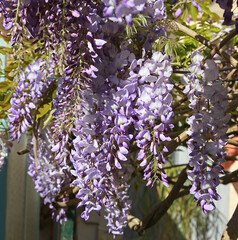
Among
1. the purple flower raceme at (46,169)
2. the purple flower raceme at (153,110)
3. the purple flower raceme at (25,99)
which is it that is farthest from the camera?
the purple flower raceme at (46,169)

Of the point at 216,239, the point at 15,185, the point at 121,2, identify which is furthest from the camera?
the point at 216,239

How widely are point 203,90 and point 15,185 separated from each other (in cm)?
165

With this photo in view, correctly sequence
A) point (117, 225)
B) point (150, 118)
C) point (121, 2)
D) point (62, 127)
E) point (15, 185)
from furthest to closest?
point (15, 185), point (117, 225), point (62, 127), point (150, 118), point (121, 2)

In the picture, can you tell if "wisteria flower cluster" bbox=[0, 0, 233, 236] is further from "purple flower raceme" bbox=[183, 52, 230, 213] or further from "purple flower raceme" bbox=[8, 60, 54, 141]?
"purple flower raceme" bbox=[8, 60, 54, 141]

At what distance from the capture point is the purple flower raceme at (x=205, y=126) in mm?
1139

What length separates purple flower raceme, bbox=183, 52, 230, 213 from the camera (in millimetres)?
1139

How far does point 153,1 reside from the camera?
113 cm

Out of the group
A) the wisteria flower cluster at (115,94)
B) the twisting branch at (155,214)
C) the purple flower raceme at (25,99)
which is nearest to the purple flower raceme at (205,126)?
the wisteria flower cluster at (115,94)

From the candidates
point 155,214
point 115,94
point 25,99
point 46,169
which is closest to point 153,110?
point 115,94

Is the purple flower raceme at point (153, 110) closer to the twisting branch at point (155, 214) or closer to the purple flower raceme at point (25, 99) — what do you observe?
the purple flower raceme at point (25, 99)

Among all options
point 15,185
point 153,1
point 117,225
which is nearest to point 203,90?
point 153,1

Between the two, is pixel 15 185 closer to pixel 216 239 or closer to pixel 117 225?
pixel 117 225

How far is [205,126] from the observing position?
115 centimetres

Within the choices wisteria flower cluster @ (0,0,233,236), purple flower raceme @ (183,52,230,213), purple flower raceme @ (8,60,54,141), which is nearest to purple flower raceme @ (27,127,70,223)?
purple flower raceme @ (8,60,54,141)
